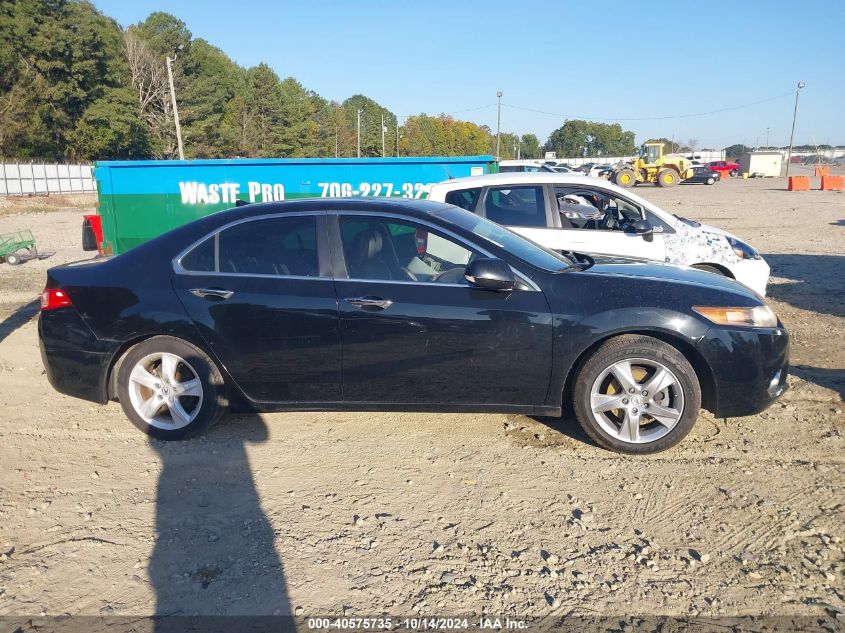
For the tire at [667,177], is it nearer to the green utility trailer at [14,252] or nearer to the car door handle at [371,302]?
the green utility trailer at [14,252]

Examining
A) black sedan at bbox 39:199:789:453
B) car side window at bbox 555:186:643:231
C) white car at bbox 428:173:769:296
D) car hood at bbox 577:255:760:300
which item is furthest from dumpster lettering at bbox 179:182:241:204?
car hood at bbox 577:255:760:300

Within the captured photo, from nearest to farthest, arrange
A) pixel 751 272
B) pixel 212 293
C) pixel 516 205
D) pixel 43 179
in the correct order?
pixel 212 293 → pixel 751 272 → pixel 516 205 → pixel 43 179

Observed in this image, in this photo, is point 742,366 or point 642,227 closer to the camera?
point 742,366

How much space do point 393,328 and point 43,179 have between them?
4466 cm

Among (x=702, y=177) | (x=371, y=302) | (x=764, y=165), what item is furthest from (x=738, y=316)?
(x=764, y=165)

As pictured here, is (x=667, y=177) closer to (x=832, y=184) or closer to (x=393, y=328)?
(x=832, y=184)

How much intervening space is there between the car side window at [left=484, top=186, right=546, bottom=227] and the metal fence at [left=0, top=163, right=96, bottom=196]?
38244 mm

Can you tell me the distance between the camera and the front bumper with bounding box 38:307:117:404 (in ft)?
15.0

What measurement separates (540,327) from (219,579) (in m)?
2.27

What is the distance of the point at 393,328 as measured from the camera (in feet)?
13.9

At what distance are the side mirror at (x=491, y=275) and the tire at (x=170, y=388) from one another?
5.96 feet

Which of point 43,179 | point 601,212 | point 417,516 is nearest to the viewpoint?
point 417,516

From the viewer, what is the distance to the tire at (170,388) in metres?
4.49

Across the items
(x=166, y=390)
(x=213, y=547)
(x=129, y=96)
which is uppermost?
(x=129, y=96)
